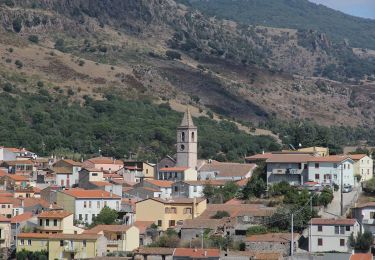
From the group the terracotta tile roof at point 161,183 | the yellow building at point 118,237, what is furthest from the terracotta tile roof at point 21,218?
the terracotta tile roof at point 161,183

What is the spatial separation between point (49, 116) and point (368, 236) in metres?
80.2

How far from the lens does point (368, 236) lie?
2670 inches

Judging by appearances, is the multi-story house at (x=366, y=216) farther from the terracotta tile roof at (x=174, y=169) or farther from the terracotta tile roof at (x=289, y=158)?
the terracotta tile roof at (x=174, y=169)

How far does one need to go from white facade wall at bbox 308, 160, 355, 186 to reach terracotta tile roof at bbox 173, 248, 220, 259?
17.1 m

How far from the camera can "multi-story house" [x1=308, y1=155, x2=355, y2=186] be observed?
81.3 metres

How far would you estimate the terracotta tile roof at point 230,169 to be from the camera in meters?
93.3

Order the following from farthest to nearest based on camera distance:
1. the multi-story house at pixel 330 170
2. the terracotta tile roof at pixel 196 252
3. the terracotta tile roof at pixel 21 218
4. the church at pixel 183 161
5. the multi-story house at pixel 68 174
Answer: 1. the church at pixel 183 161
2. the multi-story house at pixel 68 174
3. the multi-story house at pixel 330 170
4. the terracotta tile roof at pixel 21 218
5. the terracotta tile roof at pixel 196 252

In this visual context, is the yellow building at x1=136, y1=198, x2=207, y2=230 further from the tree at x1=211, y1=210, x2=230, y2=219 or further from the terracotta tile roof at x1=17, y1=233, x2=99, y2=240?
the terracotta tile roof at x1=17, y1=233, x2=99, y2=240

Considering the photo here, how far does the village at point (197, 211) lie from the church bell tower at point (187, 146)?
3285 millimetres

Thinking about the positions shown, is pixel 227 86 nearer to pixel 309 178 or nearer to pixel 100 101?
pixel 100 101

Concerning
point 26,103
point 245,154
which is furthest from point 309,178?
point 26,103

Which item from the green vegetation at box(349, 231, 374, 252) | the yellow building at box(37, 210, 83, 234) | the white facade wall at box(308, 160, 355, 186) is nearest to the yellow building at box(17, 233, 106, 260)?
the yellow building at box(37, 210, 83, 234)

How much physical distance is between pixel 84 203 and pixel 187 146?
2348 centimetres

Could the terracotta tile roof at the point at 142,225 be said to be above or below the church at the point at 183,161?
below
